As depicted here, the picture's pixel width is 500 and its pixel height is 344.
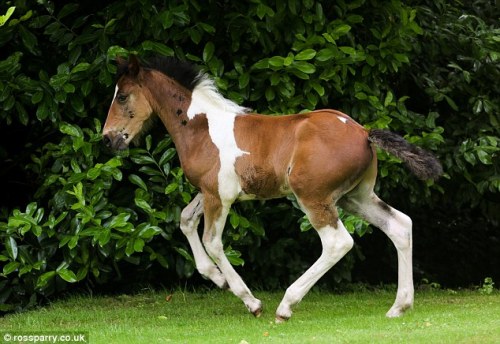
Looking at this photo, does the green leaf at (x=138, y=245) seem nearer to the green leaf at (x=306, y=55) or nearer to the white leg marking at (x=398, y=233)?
the white leg marking at (x=398, y=233)

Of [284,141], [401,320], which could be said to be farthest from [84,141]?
[401,320]

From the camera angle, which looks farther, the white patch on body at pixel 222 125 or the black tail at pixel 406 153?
the white patch on body at pixel 222 125

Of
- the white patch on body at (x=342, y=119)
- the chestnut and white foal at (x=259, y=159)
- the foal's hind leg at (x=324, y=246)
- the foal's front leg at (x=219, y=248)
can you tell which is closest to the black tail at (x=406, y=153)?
the chestnut and white foal at (x=259, y=159)

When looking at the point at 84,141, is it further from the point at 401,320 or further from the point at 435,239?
the point at 435,239

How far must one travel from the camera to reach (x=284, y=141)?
8547mm

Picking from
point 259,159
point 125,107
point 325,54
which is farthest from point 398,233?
point 125,107

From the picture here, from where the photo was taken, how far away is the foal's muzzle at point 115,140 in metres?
9.07

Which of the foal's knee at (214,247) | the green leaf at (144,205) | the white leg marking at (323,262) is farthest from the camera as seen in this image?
the green leaf at (144,205)

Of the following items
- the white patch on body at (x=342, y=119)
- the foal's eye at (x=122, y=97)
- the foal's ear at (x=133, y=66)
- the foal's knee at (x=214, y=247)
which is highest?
the foal's ear at (x=133, y=66)

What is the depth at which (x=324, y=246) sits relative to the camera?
830cm

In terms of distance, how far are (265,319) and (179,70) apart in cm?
247

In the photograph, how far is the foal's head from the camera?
9070 millimetres

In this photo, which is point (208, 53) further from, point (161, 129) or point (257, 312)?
point (257, 312)

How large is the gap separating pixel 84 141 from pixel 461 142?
14.5 ft
